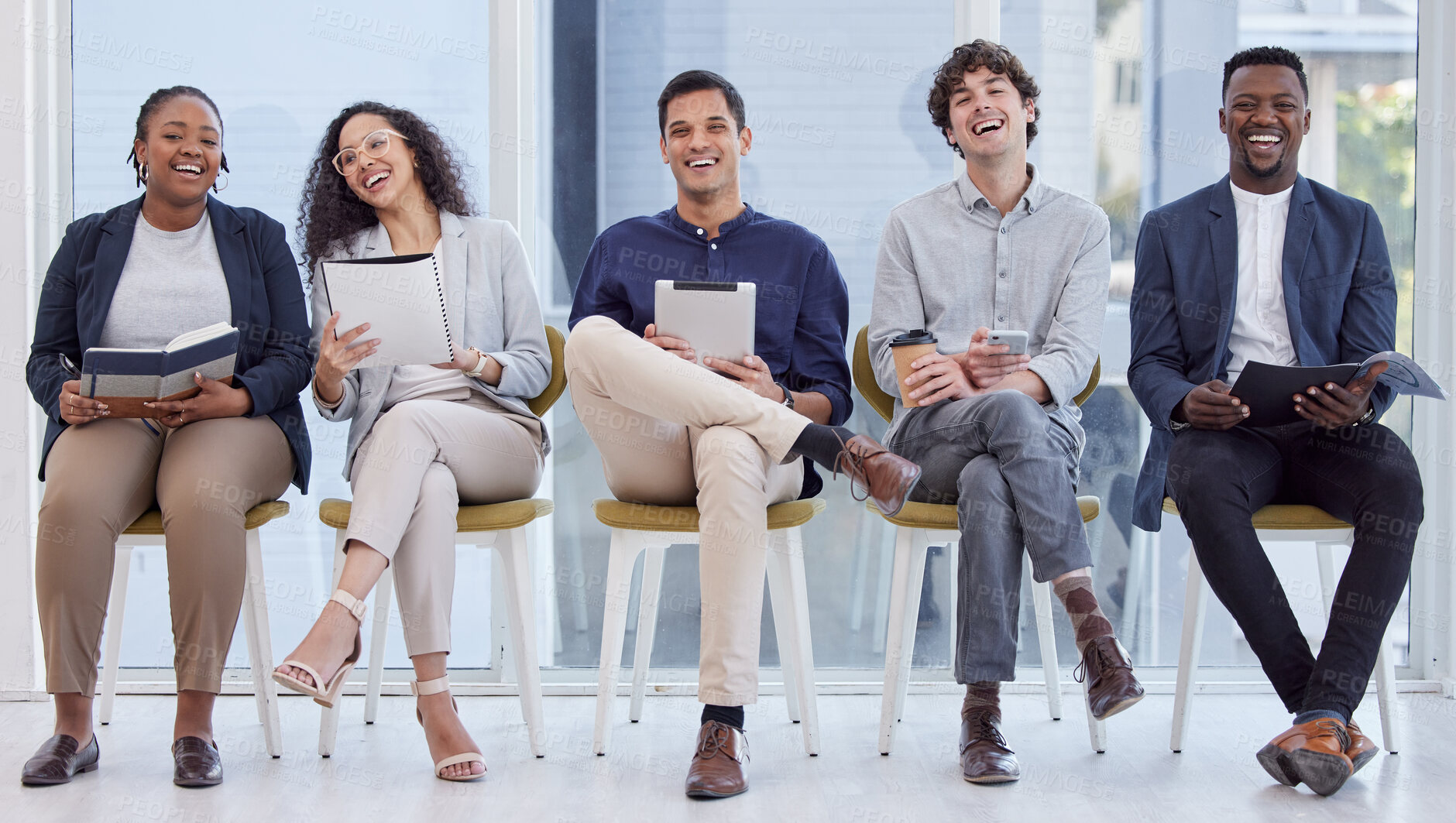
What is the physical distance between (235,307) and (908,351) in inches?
55.5

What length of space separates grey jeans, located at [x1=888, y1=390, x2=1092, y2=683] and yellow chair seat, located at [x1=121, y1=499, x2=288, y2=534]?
1.34m

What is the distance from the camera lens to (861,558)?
298 centimetres

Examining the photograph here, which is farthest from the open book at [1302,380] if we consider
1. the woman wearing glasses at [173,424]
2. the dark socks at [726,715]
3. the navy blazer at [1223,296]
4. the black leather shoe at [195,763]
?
the black leather shoe at [195,763]

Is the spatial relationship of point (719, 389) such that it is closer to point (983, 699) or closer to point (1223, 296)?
point (983, 699)

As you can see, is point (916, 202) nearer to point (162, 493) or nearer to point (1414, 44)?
point (1414, 44)

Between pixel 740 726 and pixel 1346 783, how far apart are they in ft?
3.56

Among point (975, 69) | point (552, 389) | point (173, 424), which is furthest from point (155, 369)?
point (975, 69)

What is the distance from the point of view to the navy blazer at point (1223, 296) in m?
2.34

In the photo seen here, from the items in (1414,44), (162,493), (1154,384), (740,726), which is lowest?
(740,726)

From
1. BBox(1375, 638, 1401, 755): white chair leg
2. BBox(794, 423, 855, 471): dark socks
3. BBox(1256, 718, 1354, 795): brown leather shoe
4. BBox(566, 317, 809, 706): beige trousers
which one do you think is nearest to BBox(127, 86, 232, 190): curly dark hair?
BBox(566, 317, 809, 706): beige trousers

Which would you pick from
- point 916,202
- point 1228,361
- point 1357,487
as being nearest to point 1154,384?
point 1228,361

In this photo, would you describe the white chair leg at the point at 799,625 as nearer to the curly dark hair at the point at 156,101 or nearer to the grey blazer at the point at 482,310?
the grey blazer at the point at 482,310

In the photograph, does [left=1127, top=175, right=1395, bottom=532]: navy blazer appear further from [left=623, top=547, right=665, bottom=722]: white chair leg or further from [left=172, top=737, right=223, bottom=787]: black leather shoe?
[left=172, top=737, right=223, bottom=787]: black leather shoe

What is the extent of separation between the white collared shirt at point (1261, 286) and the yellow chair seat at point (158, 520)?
1974 millimetres
